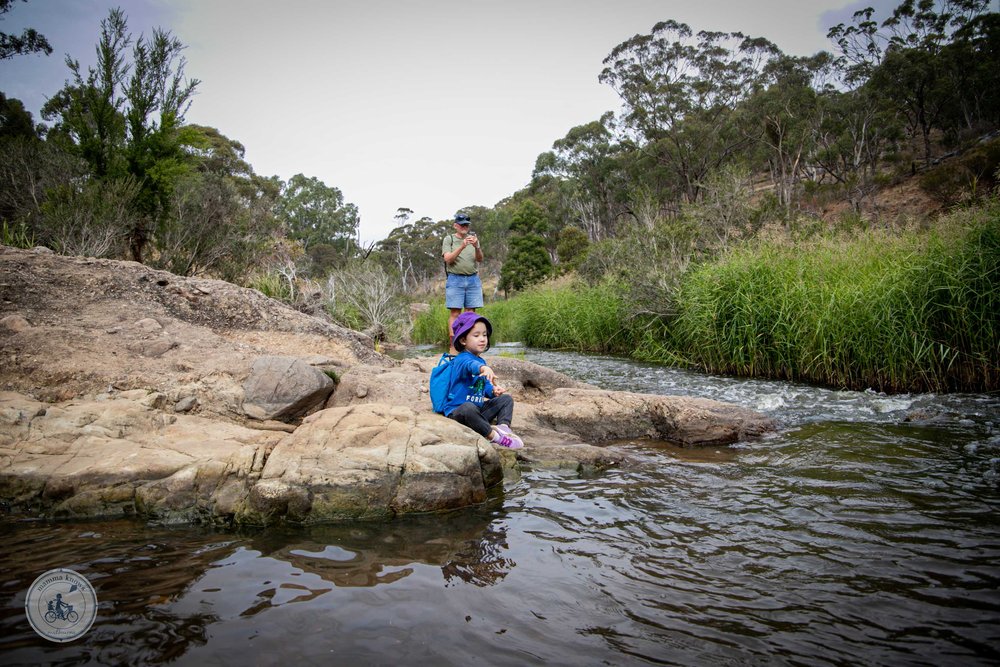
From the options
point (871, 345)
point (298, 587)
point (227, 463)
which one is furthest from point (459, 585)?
point (871, 345)

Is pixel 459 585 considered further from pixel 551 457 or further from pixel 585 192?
pixel 585 192

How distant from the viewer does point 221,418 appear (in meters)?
4.16

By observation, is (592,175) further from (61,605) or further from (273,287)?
(61,605)

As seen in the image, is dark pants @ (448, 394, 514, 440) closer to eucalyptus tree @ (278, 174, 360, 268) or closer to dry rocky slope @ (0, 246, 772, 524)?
dry rocky slope @ (0, 246, 772, 524)

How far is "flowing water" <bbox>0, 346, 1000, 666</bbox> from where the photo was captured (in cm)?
189

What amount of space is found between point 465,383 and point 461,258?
120 inches

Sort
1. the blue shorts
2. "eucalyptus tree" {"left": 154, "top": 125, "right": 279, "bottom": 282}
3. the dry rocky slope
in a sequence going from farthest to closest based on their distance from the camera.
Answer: "eucalyptus tree" {"left": 154, "top": 125, "right": 279, "bottom": 282} → the blue shorts → the dry rocky slope

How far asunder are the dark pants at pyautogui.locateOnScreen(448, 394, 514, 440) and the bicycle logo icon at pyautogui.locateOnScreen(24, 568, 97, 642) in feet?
8.04

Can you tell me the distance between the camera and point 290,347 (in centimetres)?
636

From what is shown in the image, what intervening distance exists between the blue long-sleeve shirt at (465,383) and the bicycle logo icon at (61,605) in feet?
8.17

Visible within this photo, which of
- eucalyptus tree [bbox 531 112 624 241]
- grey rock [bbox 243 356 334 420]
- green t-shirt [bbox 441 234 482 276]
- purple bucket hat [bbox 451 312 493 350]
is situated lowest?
grey rock [bbox 243 356 334 420]

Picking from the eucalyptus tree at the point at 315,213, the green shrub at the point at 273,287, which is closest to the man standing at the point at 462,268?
the green shrub at the point at 273,287

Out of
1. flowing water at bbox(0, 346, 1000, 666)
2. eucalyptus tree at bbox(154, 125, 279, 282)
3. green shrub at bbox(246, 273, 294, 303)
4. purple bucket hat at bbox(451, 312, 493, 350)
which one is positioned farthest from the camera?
green shrub at bbox(246, 273, 294, 303)

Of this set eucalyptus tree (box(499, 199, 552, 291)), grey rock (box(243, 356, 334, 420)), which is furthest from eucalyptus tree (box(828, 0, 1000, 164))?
grey rock (box(243, 356, 334, 420))
